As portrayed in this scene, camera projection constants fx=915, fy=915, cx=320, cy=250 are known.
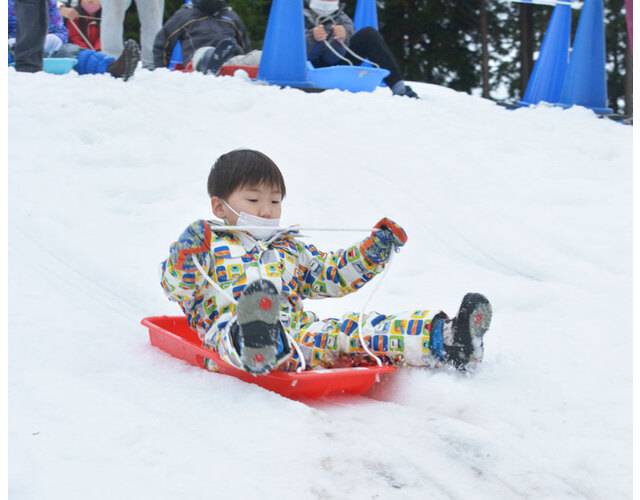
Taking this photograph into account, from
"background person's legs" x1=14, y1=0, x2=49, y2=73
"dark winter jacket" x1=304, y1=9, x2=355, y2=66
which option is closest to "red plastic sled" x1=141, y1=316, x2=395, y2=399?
"background person's legs" x1=14, y1=0, x2=49, y2=73

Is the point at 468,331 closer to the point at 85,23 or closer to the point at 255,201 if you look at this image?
the point at 255,201

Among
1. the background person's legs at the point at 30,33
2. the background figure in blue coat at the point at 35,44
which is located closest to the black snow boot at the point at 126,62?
the background figure in blue coat at the point at 35,44

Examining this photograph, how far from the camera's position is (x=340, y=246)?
3832mm

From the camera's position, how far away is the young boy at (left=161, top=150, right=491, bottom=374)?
2400 millimetres

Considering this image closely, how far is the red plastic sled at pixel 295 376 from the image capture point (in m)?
2.22

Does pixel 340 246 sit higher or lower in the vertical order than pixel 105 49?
lower

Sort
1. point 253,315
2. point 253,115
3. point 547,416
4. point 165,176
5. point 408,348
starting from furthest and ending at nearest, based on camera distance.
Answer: point 253,115
point 165,176
point 408,348
point 547,416
point 253,315

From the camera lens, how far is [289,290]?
260 cm

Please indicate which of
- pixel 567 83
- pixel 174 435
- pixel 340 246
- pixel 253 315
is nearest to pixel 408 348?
pixel 253 315

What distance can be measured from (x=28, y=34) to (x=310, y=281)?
12.4 ft

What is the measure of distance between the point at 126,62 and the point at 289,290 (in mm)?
3509

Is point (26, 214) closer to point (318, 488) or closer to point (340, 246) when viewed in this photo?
point (340, 246)

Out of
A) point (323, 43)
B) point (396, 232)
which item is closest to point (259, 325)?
point (396, 232)

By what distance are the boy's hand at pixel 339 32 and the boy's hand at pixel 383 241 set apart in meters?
4.53
